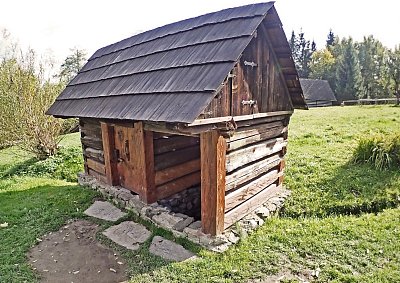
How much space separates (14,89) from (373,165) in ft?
41.2

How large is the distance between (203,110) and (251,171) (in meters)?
2.22

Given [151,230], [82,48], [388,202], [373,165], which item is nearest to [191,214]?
[151,230]

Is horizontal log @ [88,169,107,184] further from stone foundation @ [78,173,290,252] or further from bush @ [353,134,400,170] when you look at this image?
bush @ [353,134,400,170]

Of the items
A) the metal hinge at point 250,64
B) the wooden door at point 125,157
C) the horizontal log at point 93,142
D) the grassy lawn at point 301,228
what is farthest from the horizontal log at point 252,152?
the horizontal log at point 93,142

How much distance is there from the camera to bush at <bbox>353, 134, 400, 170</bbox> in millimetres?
6648

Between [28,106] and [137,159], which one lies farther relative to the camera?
[28,106]

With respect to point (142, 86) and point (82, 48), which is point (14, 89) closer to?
point (142, 86)

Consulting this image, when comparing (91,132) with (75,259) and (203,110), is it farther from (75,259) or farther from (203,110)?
(203,110)

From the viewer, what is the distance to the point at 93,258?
4.47m

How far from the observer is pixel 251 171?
5332 millimetres

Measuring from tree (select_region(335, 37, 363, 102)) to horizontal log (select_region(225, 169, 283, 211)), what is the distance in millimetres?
36146

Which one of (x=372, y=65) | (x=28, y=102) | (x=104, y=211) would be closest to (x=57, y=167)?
(x=28, y=102)

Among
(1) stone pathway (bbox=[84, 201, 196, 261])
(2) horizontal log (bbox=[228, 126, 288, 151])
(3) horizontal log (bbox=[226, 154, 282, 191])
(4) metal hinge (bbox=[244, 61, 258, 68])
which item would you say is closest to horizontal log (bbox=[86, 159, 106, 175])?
(1) stone pathway (bbox=[84, 201, 196, 261])

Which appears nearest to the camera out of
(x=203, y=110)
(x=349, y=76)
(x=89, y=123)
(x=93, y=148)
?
(x=203, y=110)
